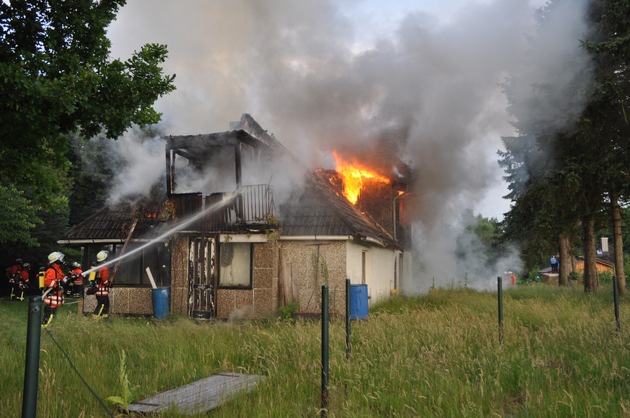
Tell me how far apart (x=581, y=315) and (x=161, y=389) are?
25.2 feet

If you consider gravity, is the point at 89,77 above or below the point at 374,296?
above

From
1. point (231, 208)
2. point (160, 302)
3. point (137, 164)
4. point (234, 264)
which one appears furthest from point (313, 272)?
point (137, 164)

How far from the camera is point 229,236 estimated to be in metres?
13.2

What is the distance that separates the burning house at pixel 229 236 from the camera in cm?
1286

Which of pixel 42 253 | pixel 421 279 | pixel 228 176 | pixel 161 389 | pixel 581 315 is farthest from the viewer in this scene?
pixel 421 279

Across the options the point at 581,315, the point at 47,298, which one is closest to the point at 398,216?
the point at 581,315

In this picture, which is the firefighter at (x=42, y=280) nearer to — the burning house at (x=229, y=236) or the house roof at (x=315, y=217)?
the burning house at (x=229, y=236)

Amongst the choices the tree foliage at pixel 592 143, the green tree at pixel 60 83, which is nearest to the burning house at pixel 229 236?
the green tree at pixel 60 83

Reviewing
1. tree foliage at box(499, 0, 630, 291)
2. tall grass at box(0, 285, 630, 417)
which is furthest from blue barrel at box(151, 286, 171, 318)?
tree foliage at box(499, 0, 630, 291)

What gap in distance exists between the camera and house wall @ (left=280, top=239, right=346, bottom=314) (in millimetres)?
12688

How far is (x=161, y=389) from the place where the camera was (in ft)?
18.2

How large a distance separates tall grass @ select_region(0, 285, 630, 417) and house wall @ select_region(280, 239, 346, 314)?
4.14m

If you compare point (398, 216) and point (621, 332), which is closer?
point (621, 332)

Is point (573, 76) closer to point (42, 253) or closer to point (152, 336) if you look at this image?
point (152, 336)
